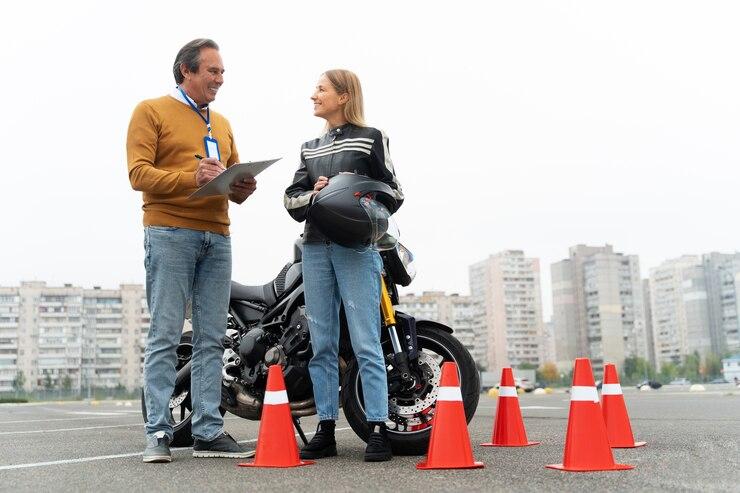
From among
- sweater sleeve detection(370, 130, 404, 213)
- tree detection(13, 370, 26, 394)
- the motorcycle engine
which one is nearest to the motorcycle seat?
the motorcycle engine

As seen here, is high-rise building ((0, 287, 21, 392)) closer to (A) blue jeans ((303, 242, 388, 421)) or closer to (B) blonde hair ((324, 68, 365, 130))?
(A) blue jeans ((303, 242, 388, 421))

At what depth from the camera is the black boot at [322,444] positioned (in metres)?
4.19

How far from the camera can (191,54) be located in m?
4.48

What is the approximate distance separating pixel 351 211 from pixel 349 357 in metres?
1.04

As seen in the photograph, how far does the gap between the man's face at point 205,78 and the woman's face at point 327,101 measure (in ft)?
1.91

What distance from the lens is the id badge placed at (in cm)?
450

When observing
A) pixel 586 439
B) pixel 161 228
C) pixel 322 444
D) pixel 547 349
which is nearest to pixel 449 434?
pixel 586 439

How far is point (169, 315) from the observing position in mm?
4293

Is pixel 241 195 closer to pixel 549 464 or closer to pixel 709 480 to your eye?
pixel 549 464

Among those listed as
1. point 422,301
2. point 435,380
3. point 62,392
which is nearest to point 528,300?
point 422,301

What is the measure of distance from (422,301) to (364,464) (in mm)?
109336

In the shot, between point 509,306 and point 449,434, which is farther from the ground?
point 509,306

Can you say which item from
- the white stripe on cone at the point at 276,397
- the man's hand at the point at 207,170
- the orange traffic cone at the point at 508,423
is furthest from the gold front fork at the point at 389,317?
the man's hand at the point at 207,170

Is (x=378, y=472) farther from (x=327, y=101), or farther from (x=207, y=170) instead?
(x=327, y=101)
